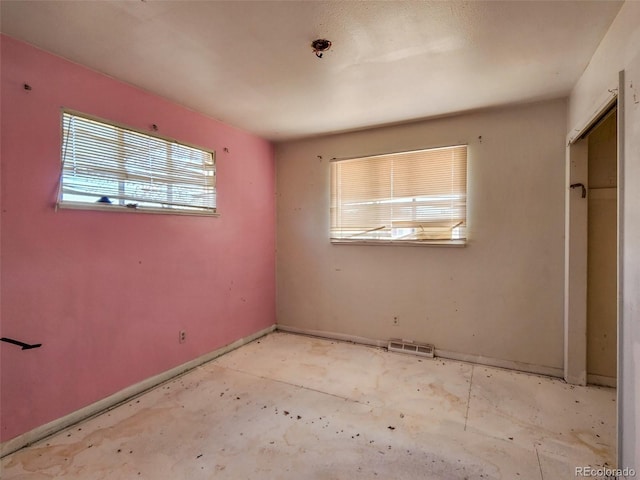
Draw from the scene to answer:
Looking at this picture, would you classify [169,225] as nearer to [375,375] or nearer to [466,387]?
[375,375]

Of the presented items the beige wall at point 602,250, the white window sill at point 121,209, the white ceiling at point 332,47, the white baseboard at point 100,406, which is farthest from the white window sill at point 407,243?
the white baseboard at point 100,406

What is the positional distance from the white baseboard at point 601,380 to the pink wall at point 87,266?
3394 mm

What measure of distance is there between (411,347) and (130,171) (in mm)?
3156

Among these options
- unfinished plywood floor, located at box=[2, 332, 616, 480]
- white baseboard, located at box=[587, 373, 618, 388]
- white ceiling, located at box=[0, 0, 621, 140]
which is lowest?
unfinished plywood floor, located at box=[2, 332, 616, 480]

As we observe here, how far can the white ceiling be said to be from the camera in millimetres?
1614

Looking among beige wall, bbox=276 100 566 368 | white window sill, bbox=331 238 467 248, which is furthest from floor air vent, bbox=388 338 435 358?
white window sill, bbox=331 238 467 248

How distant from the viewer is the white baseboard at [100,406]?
6.11ft

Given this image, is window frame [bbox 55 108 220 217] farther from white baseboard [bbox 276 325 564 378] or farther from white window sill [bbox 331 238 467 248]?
white baseboard [bbox 276 325 564 378]

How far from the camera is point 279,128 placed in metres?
3.50

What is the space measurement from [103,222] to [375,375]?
8.46 ft

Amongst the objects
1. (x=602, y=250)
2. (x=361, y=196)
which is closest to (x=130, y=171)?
(x=361, y=196)

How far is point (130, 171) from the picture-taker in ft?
8.09

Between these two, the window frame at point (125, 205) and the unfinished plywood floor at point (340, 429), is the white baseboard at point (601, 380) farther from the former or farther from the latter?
the window frame at point (125, 205)

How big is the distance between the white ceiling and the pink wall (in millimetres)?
244
